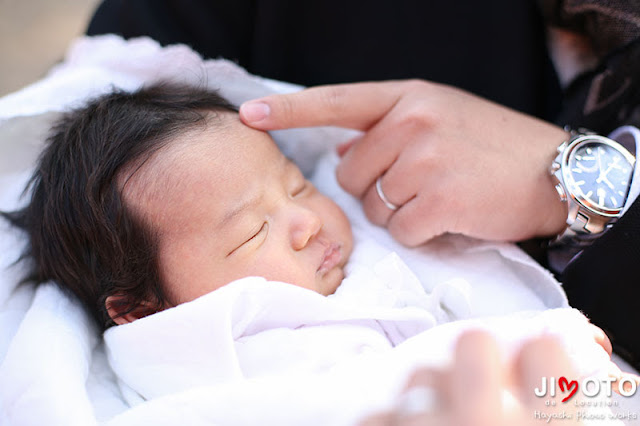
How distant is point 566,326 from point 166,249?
601mm

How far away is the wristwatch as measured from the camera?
2.80 feet

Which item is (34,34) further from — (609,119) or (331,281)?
(609,119)

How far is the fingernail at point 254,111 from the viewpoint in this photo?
937 mm

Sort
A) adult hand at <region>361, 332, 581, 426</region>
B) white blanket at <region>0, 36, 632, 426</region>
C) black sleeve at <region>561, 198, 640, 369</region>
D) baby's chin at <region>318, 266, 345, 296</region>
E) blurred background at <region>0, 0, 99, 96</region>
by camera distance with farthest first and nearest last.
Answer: blurred background at <region>0, 0, 99, 96</region>
baby's chin at <region>318, 266, 345, 296</region>
black sleeve at <region>561, 198, 640, 369</region>
white blanket at <region>0, 36, 632, 426</region>
adult hand at <region>361, 332, 581, 426</region>

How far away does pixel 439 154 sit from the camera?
0.91 m

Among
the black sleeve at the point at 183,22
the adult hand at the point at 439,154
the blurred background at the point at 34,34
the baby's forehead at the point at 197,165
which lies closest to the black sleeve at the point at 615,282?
the adult hand at the point at 439,154

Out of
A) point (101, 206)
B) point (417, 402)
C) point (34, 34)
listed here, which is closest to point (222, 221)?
point (101, 206)

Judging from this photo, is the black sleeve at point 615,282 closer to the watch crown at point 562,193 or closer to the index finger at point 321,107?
the watch crown at point 562,193

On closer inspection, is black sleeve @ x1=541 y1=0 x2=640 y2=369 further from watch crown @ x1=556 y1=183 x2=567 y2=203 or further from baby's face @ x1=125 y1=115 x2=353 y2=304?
baby's face @ x1=125 y1=115 x2=353 y2=304

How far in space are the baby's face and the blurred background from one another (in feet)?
5.03

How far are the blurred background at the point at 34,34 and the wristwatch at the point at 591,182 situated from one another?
1.91m

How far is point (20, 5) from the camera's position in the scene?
7.63 feet

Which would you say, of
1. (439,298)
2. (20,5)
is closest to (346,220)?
(439,298)

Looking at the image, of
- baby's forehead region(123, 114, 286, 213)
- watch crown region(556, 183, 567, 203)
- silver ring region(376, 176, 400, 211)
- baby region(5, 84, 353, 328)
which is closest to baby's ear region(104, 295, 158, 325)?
baby region(5, 84, 353, 328)
